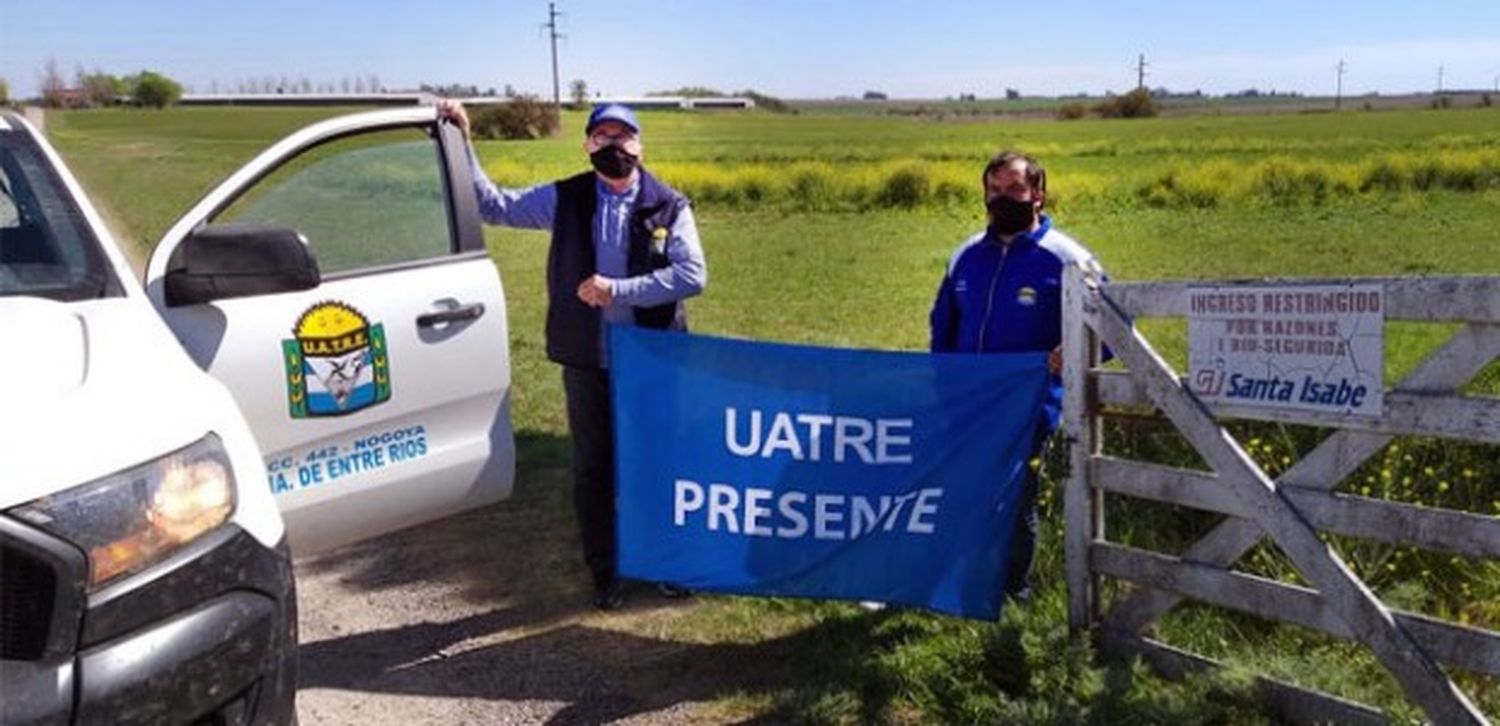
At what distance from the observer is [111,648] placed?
2240mm

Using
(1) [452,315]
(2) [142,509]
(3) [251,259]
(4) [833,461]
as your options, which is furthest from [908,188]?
(2) [142,509]

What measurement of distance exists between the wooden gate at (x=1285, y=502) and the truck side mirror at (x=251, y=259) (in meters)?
2.22

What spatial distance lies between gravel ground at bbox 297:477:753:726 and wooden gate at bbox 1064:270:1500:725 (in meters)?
1.25

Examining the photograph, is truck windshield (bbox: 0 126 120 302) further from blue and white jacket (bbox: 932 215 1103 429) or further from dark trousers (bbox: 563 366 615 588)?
blue and white jacket (bbox: 932 215 1103 429)

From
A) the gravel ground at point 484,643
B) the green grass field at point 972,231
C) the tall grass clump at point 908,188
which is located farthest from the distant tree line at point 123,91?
the tall grass clump at point 908,188

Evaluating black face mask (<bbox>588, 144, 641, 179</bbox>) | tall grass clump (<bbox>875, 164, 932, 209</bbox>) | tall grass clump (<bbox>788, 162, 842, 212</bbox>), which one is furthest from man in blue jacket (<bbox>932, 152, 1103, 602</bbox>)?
tall grass clump (<bbox>788, 162, 842, 212</bbox>)

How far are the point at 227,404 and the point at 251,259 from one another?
740 millimetres

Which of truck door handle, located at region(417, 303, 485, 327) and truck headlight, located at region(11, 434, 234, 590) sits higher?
truck door handle, located at region(417, 303, 485, 327)

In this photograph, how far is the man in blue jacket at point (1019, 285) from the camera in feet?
14.7

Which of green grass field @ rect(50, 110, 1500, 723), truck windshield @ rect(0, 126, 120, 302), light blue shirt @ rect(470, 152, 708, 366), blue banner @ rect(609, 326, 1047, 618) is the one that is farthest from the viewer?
light blue shirt @ rect(470, 152, 708, 366)

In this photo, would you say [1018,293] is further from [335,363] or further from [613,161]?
[335,363]

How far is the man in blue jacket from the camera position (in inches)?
176

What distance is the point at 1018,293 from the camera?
453 centimetres

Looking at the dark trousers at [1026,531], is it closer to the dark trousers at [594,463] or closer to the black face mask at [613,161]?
the dark trousers at [594,463]
